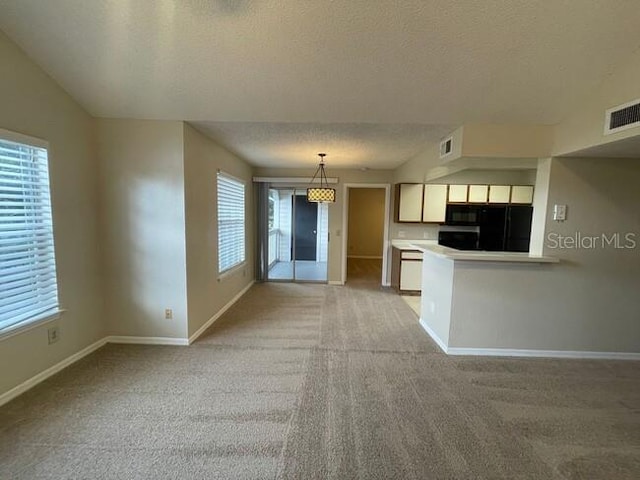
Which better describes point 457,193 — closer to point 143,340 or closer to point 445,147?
point 445,147

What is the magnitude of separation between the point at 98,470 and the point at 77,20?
284 centimetres

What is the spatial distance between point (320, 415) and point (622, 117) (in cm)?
312

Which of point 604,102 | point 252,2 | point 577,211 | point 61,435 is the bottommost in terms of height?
point 61,435

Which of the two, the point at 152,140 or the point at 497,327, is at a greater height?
the point at 152,140

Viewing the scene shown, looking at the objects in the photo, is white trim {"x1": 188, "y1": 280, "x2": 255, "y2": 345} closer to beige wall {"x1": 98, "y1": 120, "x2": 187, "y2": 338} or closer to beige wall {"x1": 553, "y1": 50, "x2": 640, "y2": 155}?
beige wall {"x1": 98, "y1": 120, "x2": 187, "y2": 338}

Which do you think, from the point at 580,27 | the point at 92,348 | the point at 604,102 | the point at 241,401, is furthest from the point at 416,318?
the point at 92,348

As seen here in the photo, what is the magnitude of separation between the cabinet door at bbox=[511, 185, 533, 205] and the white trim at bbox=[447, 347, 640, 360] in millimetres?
2847

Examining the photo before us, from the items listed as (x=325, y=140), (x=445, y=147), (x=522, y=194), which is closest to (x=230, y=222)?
(x=325, y=140)

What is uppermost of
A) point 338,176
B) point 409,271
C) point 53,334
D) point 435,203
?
point 338,176

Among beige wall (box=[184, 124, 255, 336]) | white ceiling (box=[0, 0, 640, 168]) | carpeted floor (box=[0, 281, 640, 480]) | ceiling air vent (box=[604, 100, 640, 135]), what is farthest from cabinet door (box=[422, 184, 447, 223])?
beige wall (box=[184, 124, 255, 336])

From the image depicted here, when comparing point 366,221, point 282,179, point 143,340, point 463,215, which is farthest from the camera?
point 366,221

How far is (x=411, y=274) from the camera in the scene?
17.6 feet

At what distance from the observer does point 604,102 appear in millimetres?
2359

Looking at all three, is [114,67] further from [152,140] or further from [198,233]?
[198,233]
